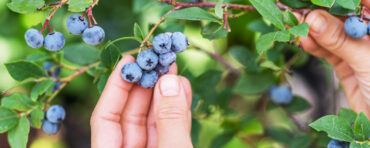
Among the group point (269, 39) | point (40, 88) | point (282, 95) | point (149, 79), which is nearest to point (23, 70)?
point (40, 88)

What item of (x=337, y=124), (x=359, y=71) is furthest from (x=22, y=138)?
(x=359, y=71)

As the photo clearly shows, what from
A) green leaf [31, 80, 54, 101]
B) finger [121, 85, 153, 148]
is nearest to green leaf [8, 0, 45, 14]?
green leaf [31, 80, 54, 101]

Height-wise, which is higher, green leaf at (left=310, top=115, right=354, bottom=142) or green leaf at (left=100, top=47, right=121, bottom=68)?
green leaf at (left=100, top=47, right=121, bottom=68)

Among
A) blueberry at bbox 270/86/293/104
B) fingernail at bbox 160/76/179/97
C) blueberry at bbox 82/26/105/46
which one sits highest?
blueberry at bbox 82/26/105/46

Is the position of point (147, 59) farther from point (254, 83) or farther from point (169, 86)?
point (254, 83)

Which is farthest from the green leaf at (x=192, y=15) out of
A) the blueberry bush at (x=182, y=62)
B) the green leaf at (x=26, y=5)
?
the green leaf at (x=26, y=5)

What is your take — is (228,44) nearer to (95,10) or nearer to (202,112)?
(95,10)

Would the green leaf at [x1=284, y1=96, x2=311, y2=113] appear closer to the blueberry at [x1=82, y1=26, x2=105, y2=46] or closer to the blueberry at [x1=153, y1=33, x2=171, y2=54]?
the blueberry at [x1=153, y1=33, x2=171, y2=54]
